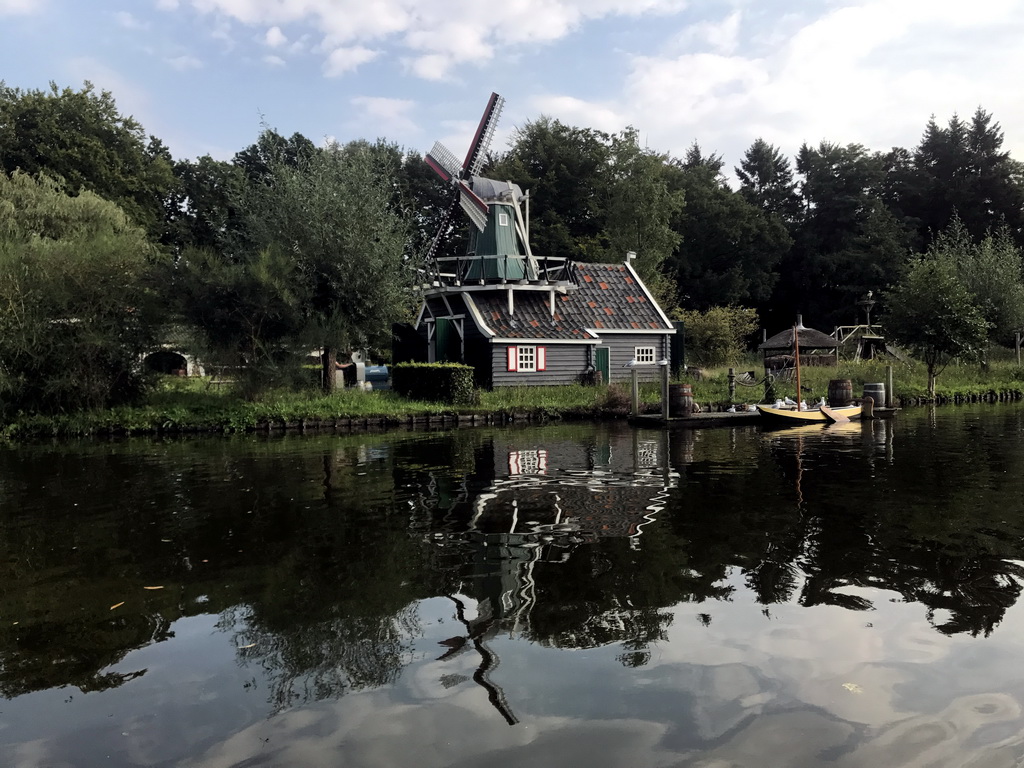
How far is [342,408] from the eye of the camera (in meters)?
24.5

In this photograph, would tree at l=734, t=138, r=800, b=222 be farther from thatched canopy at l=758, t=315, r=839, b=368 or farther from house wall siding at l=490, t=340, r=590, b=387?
house wall siding at l=490, t=340, r=590, b=387

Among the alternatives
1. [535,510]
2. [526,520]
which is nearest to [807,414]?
[535,510]

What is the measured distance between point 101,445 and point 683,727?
63.6 ft

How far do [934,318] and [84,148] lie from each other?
1597 inches

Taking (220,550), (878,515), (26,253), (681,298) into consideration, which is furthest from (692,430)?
(681,298)

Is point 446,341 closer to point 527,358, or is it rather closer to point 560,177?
point 527,358

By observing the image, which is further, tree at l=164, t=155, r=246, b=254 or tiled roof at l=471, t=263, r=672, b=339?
tree at l=164, t=155, r=246, b=254

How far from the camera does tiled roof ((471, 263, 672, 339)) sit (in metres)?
29.0

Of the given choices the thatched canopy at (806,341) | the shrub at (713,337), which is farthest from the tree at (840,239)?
the shrub at (713,337)

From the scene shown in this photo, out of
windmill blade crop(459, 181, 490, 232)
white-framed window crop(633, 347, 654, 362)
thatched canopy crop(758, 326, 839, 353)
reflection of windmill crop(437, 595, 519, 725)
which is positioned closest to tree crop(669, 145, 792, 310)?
thatched canopy crop(758, 326, 839, 353)

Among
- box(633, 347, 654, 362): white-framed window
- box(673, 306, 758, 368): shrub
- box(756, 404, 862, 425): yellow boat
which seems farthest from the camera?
box(673, 306, 758, 368): shrub

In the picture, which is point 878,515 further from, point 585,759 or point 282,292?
point 282,292

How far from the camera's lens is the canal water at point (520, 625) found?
4.27 m

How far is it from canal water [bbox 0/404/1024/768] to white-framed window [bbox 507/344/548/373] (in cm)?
1642
